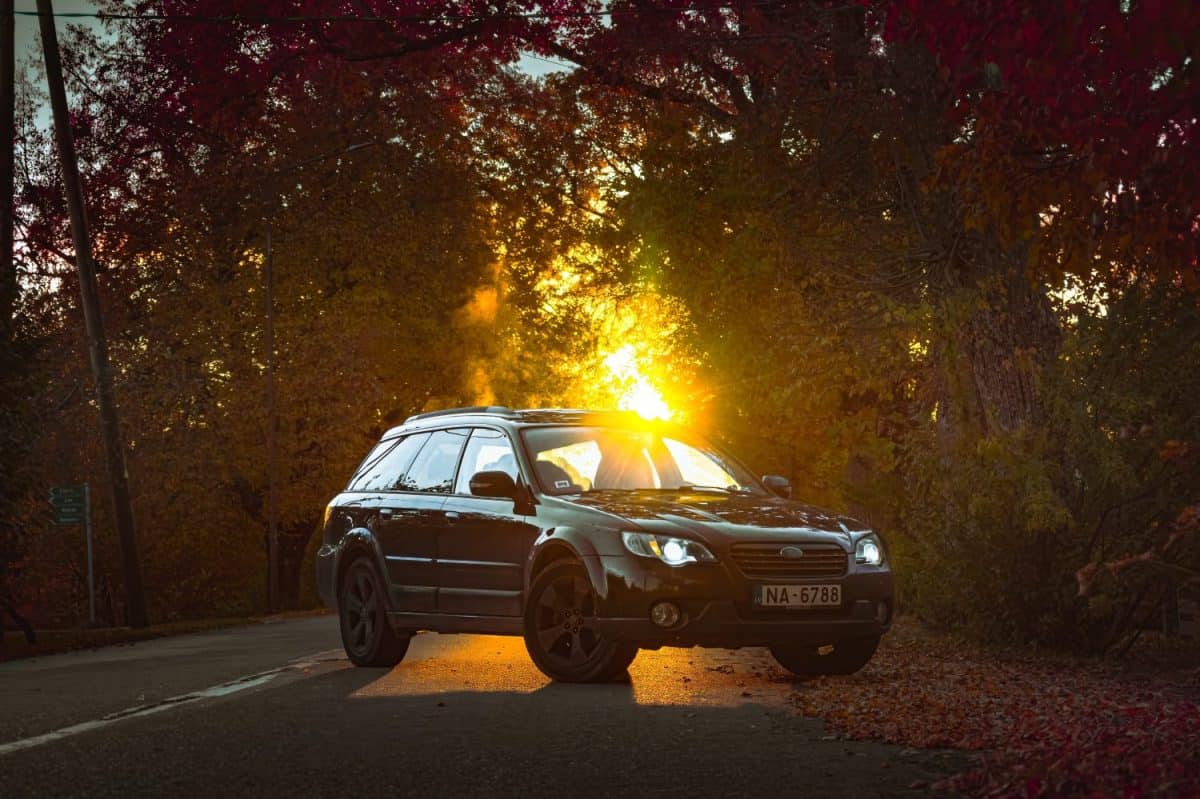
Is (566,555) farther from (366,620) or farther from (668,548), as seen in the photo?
(366,620)

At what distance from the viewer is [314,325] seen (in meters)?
43.4

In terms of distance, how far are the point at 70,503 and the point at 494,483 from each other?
20.3 metres

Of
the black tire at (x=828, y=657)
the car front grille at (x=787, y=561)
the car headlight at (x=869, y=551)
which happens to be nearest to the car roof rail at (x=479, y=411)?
the car front grille at (x=787, y=561)

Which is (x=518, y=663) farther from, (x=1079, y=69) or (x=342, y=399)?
(x=342, y=399)

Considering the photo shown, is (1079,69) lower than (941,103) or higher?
lower

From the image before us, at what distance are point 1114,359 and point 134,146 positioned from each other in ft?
103

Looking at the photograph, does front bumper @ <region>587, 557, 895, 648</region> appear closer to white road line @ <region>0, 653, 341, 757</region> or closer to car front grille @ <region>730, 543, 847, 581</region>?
car front grille @ <region>730, 543, 847, 581</region>

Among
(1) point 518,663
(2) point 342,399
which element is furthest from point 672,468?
(2) point 342,399

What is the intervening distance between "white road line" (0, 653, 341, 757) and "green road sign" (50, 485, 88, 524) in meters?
16.8

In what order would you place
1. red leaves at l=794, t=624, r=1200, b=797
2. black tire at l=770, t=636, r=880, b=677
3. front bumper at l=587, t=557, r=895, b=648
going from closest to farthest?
red leaves at l=794, t=624, r=1200, b=797 < front bumper at l=587, t=557, r=895, b=648 < black tire at l=770, t=636, r=880, b=677

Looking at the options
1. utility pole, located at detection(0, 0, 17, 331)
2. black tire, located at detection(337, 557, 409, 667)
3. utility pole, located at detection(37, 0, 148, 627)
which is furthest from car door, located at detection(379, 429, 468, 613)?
utility pole, located at detection(37, 0, 148, 627)

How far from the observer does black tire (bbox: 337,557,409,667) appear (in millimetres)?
13922

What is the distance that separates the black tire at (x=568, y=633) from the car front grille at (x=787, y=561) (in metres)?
0.88

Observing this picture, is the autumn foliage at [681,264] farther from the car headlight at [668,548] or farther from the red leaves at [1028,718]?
the car headlight at [668,548]
